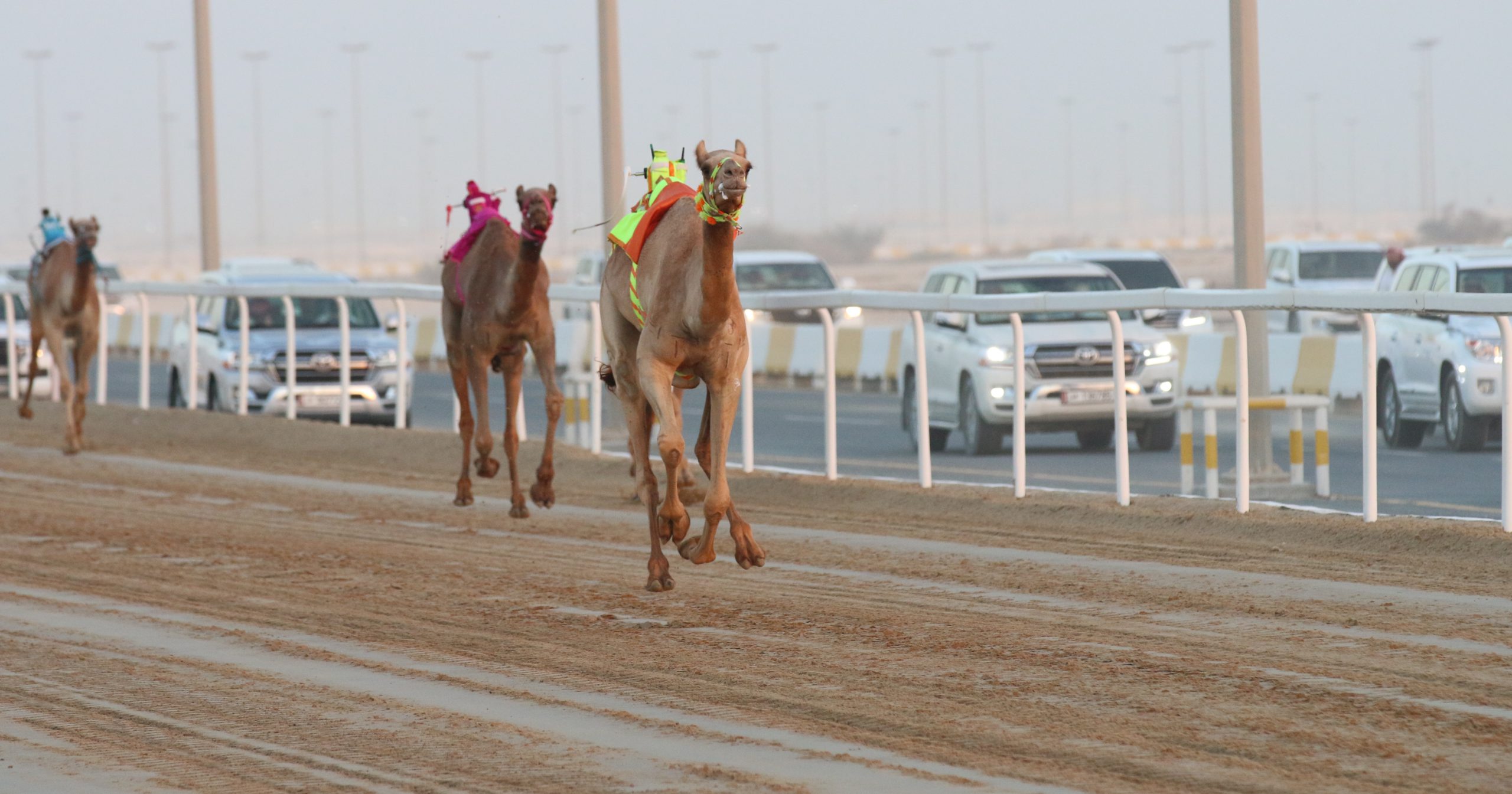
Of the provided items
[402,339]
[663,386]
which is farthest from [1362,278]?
[663,386]

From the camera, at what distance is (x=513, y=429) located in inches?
532

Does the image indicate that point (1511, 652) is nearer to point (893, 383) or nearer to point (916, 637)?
point (916, 637)

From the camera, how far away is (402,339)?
62.8ft

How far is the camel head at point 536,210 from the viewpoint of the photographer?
42.3 ft

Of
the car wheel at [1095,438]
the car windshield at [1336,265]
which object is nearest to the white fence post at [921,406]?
the car wheel at [1095,438]

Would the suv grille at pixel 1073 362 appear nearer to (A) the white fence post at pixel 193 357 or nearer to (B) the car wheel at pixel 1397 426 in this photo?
(B) the car wheel at pixel 1397 426

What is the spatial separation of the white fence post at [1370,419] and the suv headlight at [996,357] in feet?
26.4

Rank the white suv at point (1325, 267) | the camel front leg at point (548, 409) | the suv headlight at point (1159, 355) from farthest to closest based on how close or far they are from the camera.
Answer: the white suv at point (1325, 267) < the suv headlight at point (1159, 355) < the camel front leg at point (548, 409)

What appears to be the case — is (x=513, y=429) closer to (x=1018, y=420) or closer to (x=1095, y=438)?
(x=1018, y=420)

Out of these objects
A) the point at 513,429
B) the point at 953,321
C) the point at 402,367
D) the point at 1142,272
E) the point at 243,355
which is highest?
the point at 1142,272

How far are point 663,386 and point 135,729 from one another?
316 centimetres

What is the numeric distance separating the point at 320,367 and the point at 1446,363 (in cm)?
1075

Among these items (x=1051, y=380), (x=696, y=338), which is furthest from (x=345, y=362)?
(x=696, y=338)

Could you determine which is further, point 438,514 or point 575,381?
point 575,381
